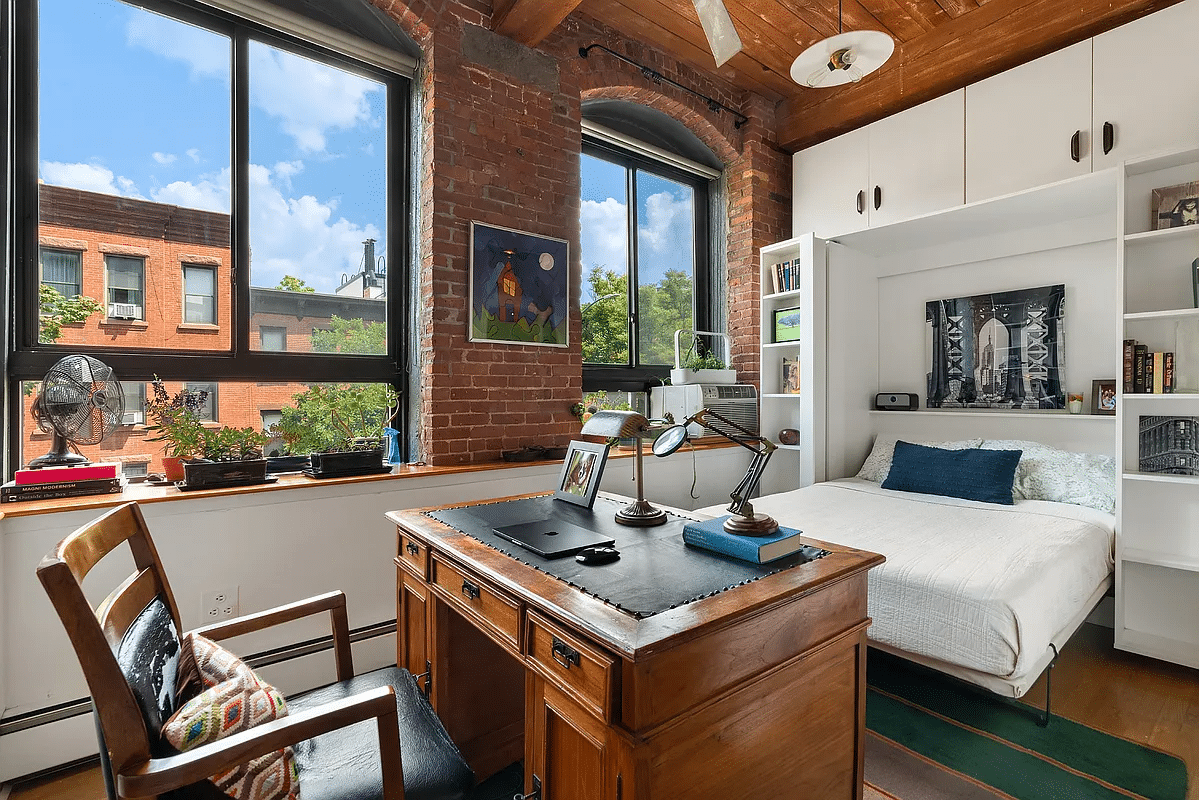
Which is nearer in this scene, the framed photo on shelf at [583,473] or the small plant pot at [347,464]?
the framed photo on shelf at [583,473]

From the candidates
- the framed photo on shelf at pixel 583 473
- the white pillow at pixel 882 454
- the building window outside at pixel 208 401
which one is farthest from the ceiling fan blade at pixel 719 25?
the white pillow at pixel 882 454

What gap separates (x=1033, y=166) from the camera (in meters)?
3.18

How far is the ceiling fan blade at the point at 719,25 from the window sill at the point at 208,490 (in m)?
1.95

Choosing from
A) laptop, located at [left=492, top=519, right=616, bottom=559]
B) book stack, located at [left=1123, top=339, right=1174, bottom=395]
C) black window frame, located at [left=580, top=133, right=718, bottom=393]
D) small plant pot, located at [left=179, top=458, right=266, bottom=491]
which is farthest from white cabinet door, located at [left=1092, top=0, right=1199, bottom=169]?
small plant pot, located at [left=179, top=458, right=266, bottom=491]

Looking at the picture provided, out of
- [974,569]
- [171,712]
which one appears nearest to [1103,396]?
[974,569]

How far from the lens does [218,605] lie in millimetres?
2156

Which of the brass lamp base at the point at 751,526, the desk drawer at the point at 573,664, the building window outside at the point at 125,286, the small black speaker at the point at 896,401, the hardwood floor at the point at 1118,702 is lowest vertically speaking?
the hardwood floor at the point at 1118,702

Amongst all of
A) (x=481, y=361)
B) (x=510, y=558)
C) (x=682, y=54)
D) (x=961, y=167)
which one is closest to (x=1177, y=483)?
(x=961, y=167)

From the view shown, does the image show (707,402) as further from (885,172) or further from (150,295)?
(150,295)

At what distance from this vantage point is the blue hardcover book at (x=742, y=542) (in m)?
1.37

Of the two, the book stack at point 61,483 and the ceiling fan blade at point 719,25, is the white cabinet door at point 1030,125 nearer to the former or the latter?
the ceiling fan blade at point 719,25

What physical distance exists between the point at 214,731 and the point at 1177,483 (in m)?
3.52

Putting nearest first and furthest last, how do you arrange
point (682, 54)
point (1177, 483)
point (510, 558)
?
point (510, 558) < point (1177, 483) < point (682, 54)

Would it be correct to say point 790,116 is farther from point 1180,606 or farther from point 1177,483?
point 1180,606
